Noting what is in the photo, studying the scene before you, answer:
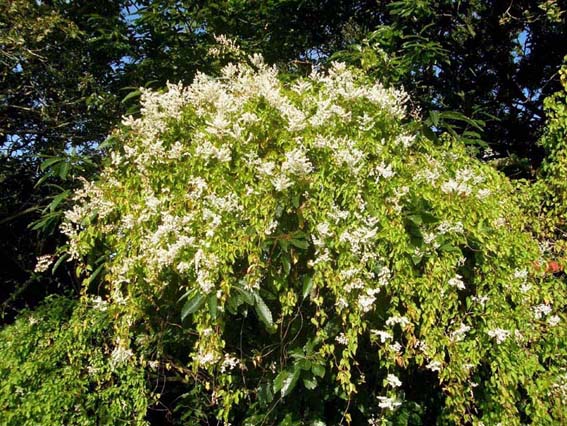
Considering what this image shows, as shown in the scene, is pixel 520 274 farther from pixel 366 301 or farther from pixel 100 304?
pixel 100 304

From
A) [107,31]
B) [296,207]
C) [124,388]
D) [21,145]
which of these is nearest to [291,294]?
Result: [296,207]

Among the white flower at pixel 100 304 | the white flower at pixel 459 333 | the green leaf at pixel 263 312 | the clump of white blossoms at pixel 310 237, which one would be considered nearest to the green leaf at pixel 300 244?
the clump of white blossoms at pixel 310 237

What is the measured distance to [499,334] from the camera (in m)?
1.90

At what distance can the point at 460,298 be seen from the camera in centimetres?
219

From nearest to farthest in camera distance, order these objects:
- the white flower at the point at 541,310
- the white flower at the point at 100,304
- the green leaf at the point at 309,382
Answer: the green leaf at the point at 309,382 < the white flower at the point at 541,310 < the white flower at the point at 100,304

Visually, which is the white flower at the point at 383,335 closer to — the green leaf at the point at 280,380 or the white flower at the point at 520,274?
the green leaf at the point at 280,380

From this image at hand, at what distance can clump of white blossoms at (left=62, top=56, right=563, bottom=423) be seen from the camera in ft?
6.24

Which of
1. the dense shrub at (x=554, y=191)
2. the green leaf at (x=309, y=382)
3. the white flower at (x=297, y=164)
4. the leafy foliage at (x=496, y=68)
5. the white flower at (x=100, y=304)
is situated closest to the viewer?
the white flower at (x=297, y=164)

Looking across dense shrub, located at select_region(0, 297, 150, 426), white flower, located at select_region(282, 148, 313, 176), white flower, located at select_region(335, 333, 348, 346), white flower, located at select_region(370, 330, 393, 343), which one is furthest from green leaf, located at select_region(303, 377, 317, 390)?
dense shrub, located at select_region(0, 297, 150, 426)

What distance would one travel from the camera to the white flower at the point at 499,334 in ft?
6.22

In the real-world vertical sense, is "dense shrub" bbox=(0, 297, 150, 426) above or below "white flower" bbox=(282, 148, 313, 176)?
below

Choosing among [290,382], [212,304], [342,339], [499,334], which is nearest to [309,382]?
[290,382]

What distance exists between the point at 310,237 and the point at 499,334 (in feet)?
2.42

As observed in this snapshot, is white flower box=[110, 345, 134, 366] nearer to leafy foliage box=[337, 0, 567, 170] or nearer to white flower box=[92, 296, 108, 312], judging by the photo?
white flower box=[92, 296, 108, 312]
